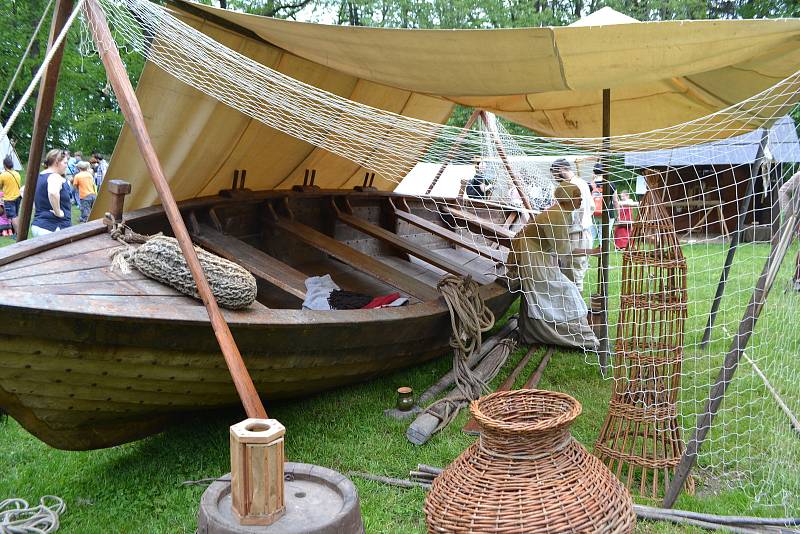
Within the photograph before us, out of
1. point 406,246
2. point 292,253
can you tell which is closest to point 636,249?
point 406,246

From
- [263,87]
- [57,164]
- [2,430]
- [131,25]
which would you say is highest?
[131,25]

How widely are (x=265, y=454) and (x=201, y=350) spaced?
1.27 m

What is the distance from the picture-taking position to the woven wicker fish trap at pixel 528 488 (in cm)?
213

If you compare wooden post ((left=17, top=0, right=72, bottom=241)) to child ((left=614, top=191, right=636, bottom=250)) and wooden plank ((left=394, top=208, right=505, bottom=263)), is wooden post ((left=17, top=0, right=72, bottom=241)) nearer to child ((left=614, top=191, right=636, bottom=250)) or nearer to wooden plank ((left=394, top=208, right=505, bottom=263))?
child ((left=614, top=191, right=636, bottom=250))

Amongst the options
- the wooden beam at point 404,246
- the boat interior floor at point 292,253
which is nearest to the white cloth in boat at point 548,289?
the boat interior floor at point 292,253

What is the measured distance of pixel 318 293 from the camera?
4348 millimetres

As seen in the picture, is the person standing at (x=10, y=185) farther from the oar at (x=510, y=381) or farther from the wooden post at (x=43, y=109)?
the oar at (x=510, y=381)

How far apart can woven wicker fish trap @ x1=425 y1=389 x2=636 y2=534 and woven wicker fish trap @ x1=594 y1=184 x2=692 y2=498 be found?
1122mm

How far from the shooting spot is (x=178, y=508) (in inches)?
123

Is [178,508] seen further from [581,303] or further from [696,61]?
[581,303]

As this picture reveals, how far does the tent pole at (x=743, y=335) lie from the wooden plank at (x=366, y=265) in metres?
2.06

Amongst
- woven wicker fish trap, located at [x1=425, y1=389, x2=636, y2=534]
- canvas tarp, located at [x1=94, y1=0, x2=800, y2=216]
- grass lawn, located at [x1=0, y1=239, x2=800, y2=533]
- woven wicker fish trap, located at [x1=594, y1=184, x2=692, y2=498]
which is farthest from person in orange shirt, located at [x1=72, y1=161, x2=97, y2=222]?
woven wicker fish trap, located at [x1=425, y1=389, x2=636, y2=534]

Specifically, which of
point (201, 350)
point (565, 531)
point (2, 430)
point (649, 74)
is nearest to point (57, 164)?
point (2, 430)

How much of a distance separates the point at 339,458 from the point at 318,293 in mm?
1158
